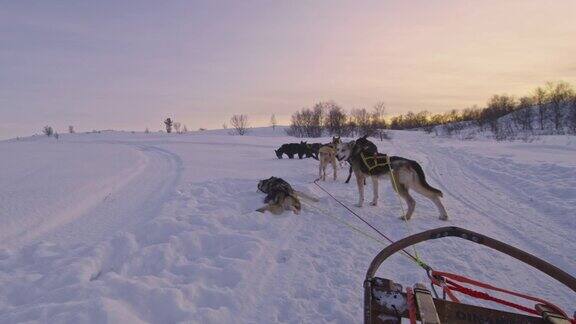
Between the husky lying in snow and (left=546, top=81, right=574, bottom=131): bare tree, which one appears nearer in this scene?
the husky lying in snow

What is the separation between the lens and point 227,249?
186 inches

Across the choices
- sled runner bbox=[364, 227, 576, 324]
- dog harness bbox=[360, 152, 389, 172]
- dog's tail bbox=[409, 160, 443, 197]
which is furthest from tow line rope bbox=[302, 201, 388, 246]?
sled runner bbox=[364, 227, 576, 324]

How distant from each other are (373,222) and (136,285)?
3.53m

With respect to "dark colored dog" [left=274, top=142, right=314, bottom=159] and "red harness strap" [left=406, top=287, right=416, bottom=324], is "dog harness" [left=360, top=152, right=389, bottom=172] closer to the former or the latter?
"red harness strap" [left=406, top=287, right=416, bottom=324]

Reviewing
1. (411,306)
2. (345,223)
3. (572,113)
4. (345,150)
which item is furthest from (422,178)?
(572,113)

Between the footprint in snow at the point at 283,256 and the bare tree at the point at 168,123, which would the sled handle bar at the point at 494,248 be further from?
the bare tree at the point at 168,123

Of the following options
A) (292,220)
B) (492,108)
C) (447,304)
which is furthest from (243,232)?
(492,108)

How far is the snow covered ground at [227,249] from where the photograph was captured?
3.36m

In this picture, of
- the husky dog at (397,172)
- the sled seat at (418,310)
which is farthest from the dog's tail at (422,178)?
the sled seat at (418,310)

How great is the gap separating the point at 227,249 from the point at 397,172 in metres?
3.07

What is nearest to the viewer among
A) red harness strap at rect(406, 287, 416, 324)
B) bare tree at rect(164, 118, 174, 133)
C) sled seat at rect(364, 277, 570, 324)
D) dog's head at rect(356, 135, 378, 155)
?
red harness strap at rect(406, 287, 416, 324)

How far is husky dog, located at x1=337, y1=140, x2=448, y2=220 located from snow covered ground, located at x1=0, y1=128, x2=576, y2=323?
13.0 inches

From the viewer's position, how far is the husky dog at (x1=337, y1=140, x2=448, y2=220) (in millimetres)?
6148

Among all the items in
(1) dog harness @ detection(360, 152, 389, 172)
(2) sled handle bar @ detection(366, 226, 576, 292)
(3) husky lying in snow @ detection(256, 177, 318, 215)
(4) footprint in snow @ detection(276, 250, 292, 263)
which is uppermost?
(1) dog harness @ detection(360, 152, 389, 172)
